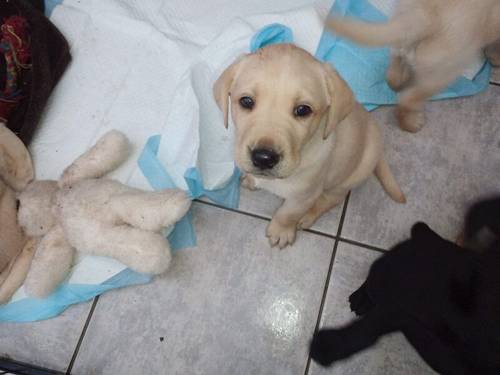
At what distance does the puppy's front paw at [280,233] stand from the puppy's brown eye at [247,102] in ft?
1.89

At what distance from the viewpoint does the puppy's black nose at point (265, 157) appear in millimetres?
1117

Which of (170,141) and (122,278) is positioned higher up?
(170,141)

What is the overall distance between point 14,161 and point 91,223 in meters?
0.48

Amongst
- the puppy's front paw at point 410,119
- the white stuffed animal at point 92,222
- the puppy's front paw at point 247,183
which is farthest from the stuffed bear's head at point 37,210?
the puppy's front paw at point 410,119

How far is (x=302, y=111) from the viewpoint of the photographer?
1182 mm

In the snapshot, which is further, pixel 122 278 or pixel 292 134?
pixel 122 278

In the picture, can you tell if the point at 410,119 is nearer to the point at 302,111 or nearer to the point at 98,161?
the point at 302,111

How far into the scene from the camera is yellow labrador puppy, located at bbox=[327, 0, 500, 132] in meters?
1.47

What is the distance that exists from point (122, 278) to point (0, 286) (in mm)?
416

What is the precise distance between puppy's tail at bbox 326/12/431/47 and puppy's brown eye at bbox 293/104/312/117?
424 millimetres

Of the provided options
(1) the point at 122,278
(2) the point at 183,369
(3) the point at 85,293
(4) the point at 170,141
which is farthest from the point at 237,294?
(4) the point at 170,141

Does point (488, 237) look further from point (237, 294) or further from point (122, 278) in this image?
point (122, 278)

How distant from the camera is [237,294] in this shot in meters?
1.66

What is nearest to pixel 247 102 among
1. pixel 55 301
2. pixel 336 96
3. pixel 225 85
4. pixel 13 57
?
pixel 225 85
